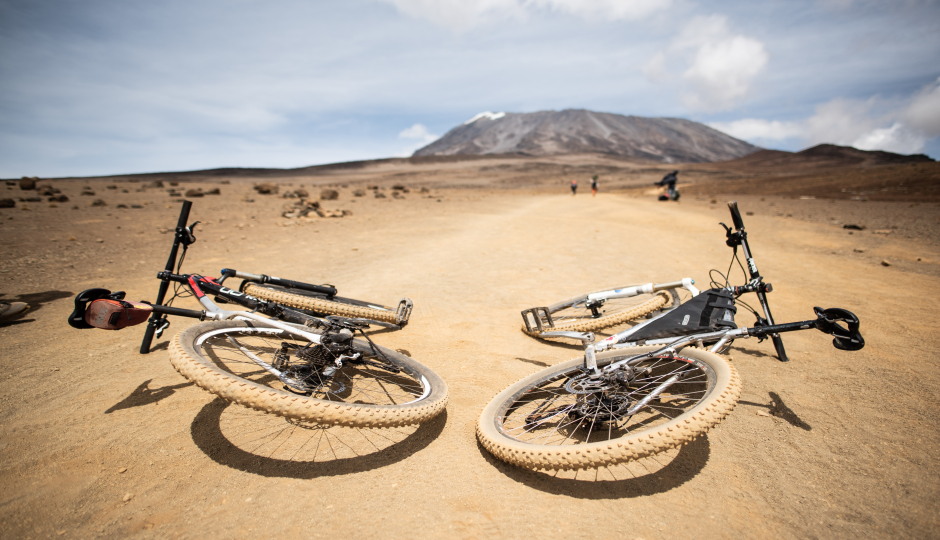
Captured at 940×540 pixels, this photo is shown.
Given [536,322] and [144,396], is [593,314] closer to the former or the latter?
[536,322]

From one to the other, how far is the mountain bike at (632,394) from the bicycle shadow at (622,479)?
21 cm

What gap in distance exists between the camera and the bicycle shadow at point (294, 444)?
2.68 m

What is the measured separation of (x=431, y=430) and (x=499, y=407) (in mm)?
592

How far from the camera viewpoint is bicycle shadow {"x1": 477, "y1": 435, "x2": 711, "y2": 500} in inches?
98.7

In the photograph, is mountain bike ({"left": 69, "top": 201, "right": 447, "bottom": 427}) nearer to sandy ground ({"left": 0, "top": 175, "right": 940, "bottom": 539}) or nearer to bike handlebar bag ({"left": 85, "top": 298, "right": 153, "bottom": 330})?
bike handlebar bag ({"left": 85, "top": 298, "right": 153, "bottom": 330})

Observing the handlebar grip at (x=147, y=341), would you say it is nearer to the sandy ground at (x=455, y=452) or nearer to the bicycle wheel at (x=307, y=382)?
the sandy ground at (x=455, y=452)

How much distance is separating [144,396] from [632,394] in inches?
165

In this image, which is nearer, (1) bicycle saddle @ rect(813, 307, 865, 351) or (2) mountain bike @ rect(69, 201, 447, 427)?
(2) mountain bike @ rect(69, 201, 447, 427)

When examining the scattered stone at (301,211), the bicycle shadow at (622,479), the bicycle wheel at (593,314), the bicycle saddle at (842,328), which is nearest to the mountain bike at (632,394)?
the bicycle saddle at (842,328)

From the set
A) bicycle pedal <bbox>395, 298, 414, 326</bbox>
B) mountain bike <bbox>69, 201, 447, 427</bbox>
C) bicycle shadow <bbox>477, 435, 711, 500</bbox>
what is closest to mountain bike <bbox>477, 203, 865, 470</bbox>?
bicycle shadow <bbox>477, 435, 711, 500</bbox>

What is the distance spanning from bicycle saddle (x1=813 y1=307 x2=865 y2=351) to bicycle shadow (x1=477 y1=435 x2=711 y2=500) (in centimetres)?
125

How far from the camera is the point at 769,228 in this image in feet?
46.4

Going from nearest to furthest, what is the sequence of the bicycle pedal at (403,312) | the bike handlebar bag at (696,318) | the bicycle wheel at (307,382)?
the bicycle wheel at (307,382)
the bike handlebar bag at (696,318)
the bicycle pedal at (403,312)

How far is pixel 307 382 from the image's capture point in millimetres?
3221
